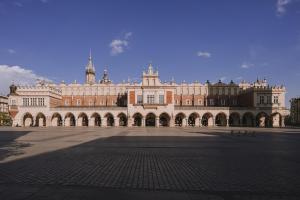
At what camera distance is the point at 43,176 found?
33.3 feet

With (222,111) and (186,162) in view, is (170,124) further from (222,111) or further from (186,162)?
(186,162)

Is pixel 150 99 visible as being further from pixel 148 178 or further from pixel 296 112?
pixel 296 112

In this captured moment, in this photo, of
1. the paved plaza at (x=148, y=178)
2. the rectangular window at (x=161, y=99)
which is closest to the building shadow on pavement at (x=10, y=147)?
the paved plaza at (x=148, y=178)

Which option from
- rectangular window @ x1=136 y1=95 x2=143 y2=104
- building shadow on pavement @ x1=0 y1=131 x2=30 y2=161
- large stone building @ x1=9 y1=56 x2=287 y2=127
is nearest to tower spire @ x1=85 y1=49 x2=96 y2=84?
large stone building @ x1=9 y1=56 x2=287 y2=127

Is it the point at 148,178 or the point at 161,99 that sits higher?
the point at 161,99

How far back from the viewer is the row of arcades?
67812mm

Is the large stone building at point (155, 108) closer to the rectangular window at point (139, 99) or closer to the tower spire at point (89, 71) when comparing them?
the rectangular window at point (139, 99)

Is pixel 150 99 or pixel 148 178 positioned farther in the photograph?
pixel 150 99

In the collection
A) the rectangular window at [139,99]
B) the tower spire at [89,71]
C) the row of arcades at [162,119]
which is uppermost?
the tower spire at [89,71]

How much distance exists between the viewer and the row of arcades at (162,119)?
6781 centimetres

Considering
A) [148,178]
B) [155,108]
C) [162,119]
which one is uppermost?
[155,108]

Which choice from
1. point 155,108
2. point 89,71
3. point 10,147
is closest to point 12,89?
point 89,71

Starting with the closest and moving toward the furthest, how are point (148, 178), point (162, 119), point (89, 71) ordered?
point (148, 178)
point (162, 119)
point (89, 71)

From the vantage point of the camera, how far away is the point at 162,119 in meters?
75.2
